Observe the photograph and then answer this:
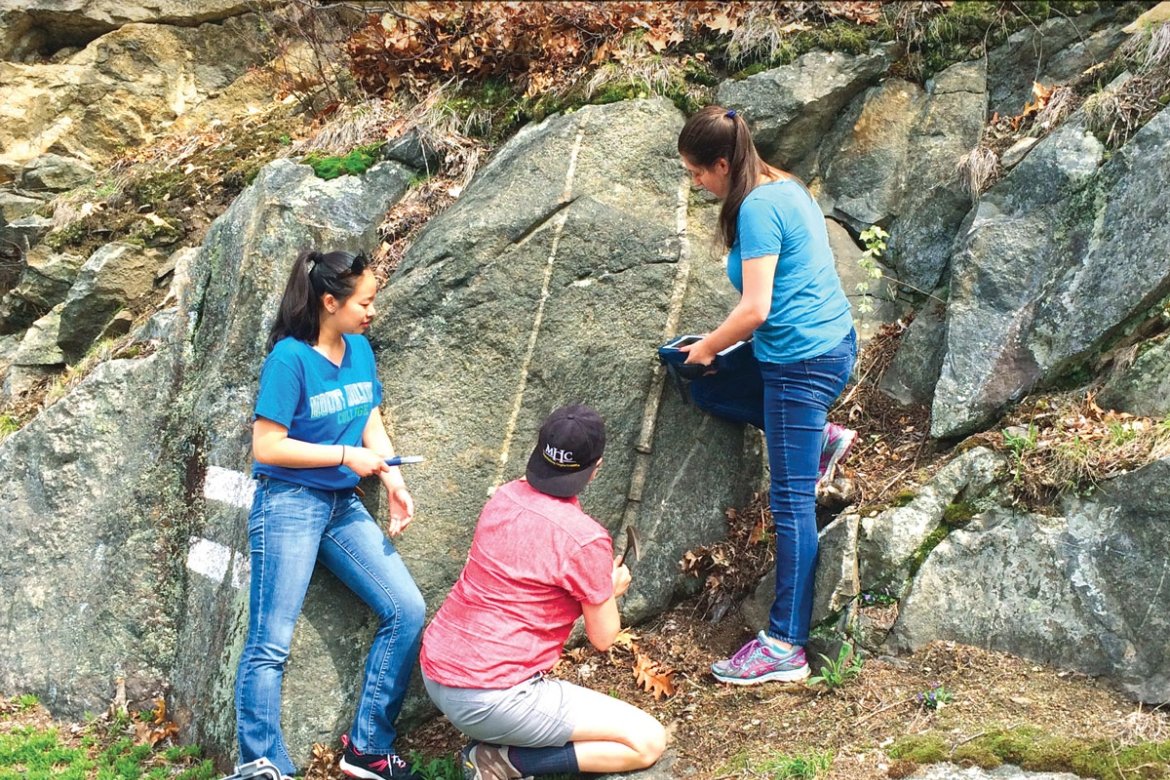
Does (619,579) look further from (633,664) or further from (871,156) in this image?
(871,156)

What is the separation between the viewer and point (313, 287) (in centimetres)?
509

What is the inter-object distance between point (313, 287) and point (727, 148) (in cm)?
227

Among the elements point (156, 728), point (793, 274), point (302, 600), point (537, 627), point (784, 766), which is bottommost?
point (156, 728)

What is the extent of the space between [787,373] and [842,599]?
1.25m

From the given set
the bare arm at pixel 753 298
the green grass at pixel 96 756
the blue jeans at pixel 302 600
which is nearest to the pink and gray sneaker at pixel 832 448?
the bare arm at pixel 753 298

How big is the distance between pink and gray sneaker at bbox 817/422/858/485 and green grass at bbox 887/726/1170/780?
5.10 ft

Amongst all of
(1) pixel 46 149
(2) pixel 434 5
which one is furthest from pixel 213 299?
(1) pixel 46 149

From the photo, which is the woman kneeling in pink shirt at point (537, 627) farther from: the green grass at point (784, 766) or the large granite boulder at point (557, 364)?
the large granite boulder at point (557, 364)

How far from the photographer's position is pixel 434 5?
8594 mm

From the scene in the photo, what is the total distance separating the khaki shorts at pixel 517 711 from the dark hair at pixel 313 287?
6.37 feet

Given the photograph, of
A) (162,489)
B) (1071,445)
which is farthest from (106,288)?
(1071,445)

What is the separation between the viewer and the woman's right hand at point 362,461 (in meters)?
5.11

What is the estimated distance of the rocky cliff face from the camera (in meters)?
5.04

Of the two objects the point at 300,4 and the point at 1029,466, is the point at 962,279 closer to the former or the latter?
the point at 1029,466
